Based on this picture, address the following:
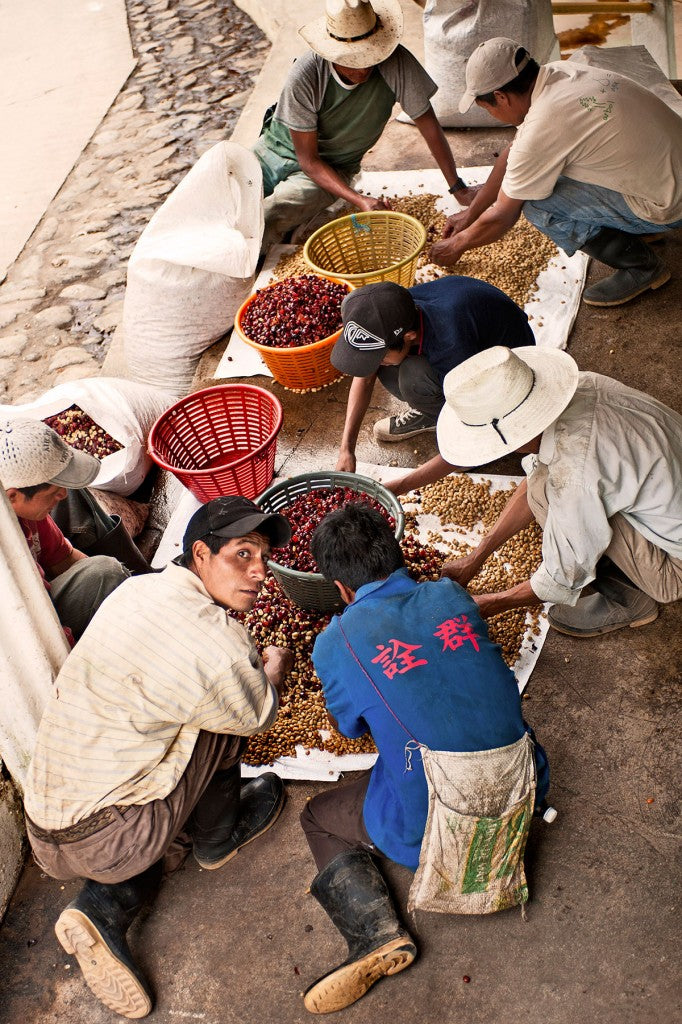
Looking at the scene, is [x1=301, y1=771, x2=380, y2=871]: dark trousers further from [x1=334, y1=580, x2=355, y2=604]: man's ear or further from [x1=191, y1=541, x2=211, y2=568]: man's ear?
[x1=191, y1=541, x2=211, y2=568]: man's ear

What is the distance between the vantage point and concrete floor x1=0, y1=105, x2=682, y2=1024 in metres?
2.22

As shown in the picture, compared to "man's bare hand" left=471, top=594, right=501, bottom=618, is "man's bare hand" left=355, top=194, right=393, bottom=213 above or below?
above

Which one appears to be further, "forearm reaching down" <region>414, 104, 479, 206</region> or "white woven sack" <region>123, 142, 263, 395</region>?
"forearm reaching down" <region>414, 104, 479, 206</region>

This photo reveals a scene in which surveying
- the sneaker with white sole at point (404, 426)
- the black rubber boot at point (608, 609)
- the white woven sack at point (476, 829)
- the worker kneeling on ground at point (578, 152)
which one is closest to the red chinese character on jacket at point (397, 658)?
the white woven sack at point (476, 829)

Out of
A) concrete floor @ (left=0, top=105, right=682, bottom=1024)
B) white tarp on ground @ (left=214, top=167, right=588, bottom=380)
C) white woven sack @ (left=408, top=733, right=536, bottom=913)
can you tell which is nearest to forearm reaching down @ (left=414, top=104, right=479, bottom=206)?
white tarp on ground @ (left=214, top=167, right=588, bottom=380)

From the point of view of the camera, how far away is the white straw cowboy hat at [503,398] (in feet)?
7.76

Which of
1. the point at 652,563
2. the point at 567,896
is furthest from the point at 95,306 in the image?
the point at 567,896

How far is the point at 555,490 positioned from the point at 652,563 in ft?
1.34

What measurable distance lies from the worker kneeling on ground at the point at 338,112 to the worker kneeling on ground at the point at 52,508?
2.06 metres

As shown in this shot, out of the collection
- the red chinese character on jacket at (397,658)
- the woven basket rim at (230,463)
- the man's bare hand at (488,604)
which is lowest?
the man's bare hand at (488,604)

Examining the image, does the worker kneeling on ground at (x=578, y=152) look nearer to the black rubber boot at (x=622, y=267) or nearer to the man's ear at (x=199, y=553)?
the black rubber boot at (x=622, y=267)

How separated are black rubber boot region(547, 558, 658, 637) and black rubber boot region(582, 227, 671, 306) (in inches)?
61.1

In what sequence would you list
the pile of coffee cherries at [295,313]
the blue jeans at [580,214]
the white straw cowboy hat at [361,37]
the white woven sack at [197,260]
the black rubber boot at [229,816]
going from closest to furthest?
the black rubber boot at [229,816] < the blue jeans at [580,214] < the pile of coffee cherries at [295,313] < the white straw cowboy hat at [361,37] < the white woven sack at [197,260]

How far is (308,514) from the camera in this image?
3.09m
